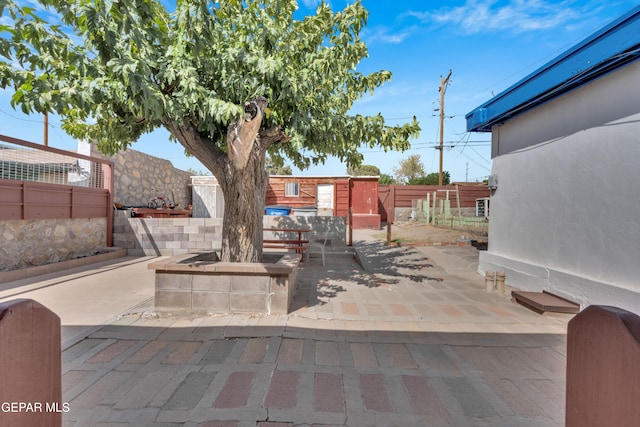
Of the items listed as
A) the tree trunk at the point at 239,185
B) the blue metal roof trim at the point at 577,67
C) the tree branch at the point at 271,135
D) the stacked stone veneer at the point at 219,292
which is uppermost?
the blue metal roof trim at the point at 577,67

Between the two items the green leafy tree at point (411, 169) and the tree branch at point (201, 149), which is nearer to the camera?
the tree branch at point (201, 149)

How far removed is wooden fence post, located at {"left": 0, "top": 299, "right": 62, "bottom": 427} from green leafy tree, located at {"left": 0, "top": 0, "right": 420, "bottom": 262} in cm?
205

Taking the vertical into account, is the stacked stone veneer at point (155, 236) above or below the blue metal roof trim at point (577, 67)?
below

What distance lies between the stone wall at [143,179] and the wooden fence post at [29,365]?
8.63 metres

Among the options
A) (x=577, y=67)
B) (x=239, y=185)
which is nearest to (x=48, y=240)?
(x=239, y=185)

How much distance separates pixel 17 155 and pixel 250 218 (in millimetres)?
4887

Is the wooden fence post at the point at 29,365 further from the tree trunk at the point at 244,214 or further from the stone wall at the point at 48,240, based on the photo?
the stone wall at the point at 48,240

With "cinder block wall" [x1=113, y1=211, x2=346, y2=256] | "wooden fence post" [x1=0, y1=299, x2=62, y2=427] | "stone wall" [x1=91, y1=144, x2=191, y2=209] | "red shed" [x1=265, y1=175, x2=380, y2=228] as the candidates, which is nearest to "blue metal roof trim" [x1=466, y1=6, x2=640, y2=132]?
"wooden fence post" [x1=0, y1=299, x2=62, y2=427]

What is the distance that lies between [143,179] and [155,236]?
403 centimetres

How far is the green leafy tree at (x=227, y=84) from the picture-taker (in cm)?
272

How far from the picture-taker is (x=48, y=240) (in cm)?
597

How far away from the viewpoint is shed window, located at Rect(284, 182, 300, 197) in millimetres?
15852

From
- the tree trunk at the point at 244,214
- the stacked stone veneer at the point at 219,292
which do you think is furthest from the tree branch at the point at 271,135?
the stacked stone veneer at the point at 219,292

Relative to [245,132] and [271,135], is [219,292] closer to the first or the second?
[245,132]
